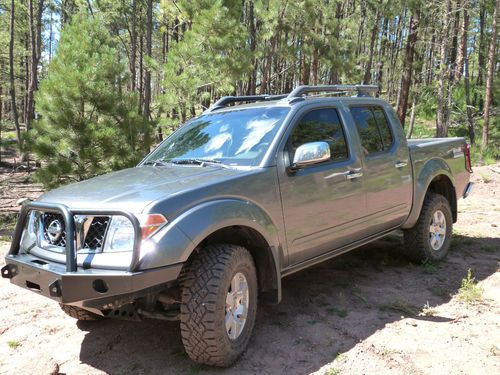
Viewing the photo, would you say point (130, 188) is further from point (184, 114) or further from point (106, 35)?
point (184, 114)

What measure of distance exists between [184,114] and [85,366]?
30.0ft

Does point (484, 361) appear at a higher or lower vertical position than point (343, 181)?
lower

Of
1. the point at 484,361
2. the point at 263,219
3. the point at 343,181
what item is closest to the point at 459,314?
the point at 484,361

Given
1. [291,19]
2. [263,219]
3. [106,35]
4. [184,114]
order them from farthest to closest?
1. [291,19]
2. [184,114]
3. [106,35]
4. [263,219]

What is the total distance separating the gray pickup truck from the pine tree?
14.4 ft

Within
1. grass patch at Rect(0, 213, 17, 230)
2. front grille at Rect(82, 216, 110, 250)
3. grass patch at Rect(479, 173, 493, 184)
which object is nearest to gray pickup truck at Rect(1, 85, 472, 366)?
front grille at Rect(82, 216, 110, 250)

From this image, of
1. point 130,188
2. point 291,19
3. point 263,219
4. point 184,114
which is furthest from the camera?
point 291,19

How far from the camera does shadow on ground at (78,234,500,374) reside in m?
3.23

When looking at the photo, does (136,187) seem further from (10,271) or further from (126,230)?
(10,271)

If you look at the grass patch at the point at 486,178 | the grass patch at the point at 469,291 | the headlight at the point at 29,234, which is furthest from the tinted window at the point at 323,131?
the grass patch at the point at 486,178

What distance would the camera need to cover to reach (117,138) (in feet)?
28.2

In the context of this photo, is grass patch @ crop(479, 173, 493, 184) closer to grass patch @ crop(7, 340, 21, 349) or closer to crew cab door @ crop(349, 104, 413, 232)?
A: crew cab door @ crop(349, 104, 413, 232)

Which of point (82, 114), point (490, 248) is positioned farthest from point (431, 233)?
point (82, 114)

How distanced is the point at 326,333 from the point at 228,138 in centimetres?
181
